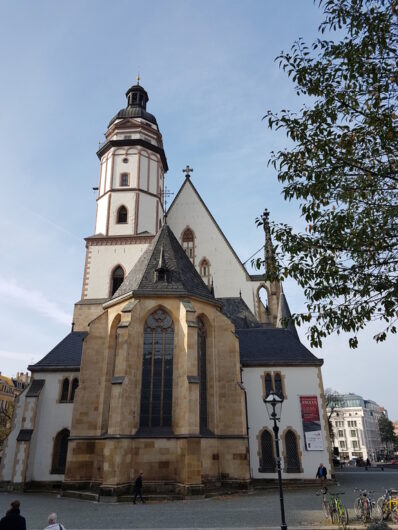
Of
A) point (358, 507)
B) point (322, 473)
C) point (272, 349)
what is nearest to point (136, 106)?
point (272, 349)

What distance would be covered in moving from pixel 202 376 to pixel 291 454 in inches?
268

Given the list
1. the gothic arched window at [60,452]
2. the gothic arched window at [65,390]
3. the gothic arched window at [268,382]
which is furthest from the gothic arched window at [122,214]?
the gothic arched window at [268,382]

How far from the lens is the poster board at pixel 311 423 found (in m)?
20.9

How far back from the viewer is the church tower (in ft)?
96.4

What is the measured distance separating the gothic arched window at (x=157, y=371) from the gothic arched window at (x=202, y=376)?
62.8 inches

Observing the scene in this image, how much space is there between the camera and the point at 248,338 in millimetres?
25281

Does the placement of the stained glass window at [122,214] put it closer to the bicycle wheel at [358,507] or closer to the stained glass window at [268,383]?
the stained glass window at [268,383]

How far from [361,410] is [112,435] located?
335 ft

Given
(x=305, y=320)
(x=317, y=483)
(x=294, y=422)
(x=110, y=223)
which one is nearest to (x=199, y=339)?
(x=294, y=422)

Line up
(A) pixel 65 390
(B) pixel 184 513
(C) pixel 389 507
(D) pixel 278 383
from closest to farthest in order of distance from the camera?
(C) pixel 389 507
(B) pixel 184 513
(D) pixel 278 383
(A) pixel 65 390

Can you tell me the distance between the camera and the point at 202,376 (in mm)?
18766

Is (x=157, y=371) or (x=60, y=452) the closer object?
(x=157, y=371)

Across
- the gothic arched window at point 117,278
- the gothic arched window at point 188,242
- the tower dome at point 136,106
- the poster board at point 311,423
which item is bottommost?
the poster board at point 311,423

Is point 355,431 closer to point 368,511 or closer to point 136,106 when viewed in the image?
point 136,106
